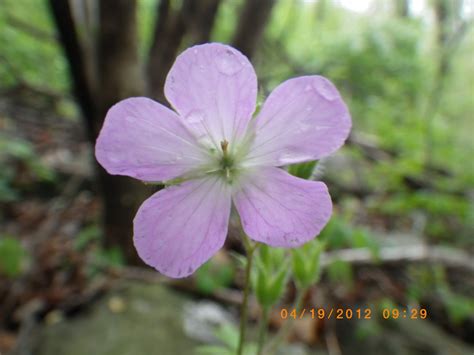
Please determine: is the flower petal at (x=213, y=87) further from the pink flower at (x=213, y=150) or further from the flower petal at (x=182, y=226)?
the flower petal at (x=182, y=226)

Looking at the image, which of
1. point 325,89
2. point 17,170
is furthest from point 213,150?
point 17,170

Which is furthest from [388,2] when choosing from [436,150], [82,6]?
[82,6]

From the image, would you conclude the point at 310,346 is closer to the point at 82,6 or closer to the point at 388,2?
the point at 82,6

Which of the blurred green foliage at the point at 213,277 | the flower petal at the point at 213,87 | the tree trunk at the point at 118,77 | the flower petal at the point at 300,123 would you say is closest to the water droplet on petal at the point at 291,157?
the flower petal at the point at 300,123

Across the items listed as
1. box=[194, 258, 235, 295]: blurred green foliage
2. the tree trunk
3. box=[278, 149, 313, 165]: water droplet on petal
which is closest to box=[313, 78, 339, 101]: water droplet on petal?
box=[278, 149, 313, 165]: water droplet on petal
